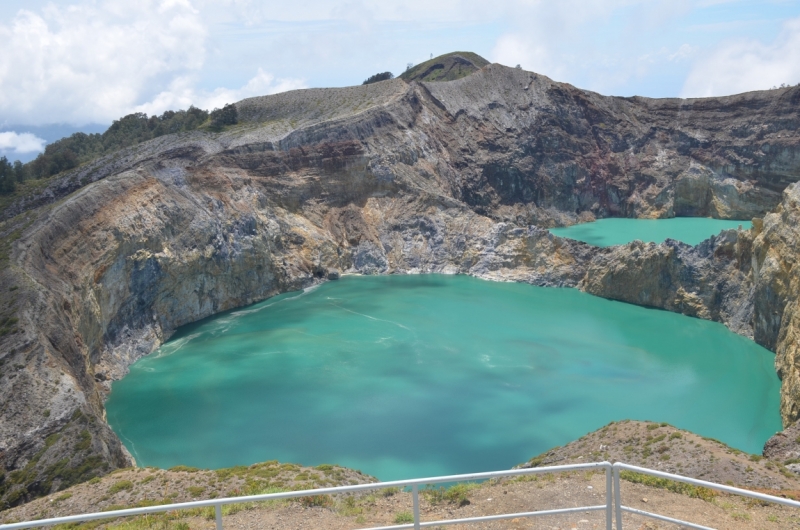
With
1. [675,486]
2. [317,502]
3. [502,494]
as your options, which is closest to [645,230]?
[675,486]

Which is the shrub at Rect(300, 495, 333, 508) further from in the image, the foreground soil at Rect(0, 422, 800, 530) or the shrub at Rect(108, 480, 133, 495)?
the shrub at Rect(108, 480, 133, 495)

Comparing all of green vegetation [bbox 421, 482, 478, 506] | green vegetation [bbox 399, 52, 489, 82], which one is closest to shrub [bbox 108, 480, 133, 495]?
green vegetation [bbox 421, 482, 478, 506]

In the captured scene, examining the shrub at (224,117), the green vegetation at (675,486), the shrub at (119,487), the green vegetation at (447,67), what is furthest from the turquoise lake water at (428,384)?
the green vegetation at (447,67)

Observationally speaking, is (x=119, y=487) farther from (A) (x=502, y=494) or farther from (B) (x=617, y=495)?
(B) (x=617, y=495)

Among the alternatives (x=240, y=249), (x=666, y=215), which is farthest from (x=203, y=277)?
(x=666, y=215)

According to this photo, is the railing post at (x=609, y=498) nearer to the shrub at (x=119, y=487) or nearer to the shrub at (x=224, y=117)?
the shrub at (x=119, y=487)

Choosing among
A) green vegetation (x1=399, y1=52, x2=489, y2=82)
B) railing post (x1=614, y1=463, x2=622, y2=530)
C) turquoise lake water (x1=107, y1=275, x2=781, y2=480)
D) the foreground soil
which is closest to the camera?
railing post (x1=614, y1=463, x2=622, y2=530)
